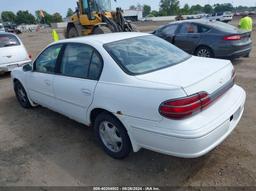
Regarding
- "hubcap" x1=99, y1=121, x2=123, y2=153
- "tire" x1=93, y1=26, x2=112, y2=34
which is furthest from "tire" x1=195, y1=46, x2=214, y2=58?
"hubcap" x1=99, y1=121, x2=123, y2=153

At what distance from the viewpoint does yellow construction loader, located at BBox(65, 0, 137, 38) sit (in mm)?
11973

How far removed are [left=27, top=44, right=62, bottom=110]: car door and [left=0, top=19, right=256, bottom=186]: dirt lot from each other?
560 mm

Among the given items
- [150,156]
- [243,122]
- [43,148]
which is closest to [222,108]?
[150,156]

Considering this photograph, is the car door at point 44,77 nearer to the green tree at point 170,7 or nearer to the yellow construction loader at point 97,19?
the yellow construction loader at point 97,19

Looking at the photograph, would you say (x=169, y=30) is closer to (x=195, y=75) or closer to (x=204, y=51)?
(x=204, y=51)

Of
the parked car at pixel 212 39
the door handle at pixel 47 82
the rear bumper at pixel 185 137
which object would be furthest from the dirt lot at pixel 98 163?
the parked car at pixel 212 39

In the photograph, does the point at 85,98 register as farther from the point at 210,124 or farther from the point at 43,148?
the point at 210,124

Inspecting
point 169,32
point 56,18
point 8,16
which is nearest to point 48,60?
point 169,32

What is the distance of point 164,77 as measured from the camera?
292 centimetres

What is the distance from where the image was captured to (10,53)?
28.6ft

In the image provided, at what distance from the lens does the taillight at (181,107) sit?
2605 mm

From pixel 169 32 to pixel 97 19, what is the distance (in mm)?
4401

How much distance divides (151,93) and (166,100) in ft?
0.62

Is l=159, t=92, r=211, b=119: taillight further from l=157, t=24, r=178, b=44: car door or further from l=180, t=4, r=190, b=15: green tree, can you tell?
l=180, t=4, r=190, b=15: green tree
